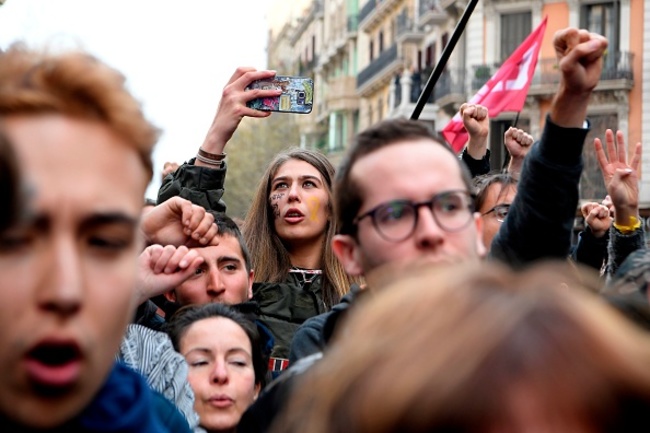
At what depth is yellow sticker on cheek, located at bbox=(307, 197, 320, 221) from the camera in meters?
6.15

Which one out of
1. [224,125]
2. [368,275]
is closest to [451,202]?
[368,275]

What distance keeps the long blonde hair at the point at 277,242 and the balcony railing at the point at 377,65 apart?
163 feet

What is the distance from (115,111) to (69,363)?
0.41 m

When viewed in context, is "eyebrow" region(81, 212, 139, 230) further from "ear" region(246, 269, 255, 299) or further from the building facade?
the building facade

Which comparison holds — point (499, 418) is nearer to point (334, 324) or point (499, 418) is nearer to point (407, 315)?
point (407, 315)

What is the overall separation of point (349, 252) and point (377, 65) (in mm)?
56637

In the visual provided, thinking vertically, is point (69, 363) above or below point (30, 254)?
below

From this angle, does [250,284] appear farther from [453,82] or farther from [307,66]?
[307,66]

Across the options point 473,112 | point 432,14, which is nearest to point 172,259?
point 473,112

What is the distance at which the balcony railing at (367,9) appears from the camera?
61.6 metres

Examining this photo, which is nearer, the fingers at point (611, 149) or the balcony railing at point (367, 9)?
the fingers at point (611, 149)

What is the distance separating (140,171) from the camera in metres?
2.24

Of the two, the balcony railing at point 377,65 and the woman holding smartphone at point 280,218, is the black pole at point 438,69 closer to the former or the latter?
the woman holding smartphone at point 280,218

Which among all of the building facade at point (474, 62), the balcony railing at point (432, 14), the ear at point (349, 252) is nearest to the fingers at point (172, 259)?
the ear at point (349, 252)
